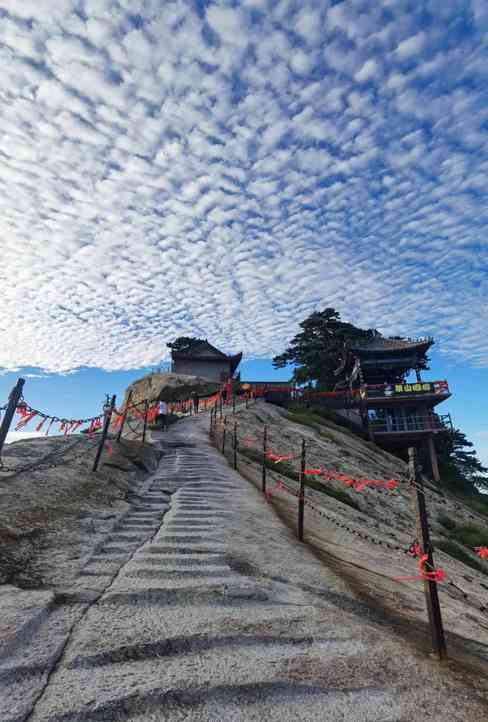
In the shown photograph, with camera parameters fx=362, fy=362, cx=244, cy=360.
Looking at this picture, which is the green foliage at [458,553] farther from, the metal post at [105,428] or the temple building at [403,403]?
the temple building at [403,403]

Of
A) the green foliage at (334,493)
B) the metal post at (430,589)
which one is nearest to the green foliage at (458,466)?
the green foliage at (334,493)

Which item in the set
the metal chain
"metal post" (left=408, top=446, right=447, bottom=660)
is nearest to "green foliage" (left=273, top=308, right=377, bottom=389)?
the metal chain

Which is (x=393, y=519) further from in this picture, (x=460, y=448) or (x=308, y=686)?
(x=460, y=448)

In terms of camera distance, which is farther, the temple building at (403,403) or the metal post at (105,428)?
the temple building at (403,403)

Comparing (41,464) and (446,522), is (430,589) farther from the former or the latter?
(446,522)

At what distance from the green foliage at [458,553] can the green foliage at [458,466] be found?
18.1m

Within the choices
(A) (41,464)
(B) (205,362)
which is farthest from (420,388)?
(A) (41,464)

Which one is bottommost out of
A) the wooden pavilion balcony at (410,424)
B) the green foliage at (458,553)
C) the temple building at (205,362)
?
the green foliage at (458,553)

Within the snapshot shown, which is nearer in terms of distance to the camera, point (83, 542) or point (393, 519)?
point (83, 542)

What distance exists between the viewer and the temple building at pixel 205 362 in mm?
43031

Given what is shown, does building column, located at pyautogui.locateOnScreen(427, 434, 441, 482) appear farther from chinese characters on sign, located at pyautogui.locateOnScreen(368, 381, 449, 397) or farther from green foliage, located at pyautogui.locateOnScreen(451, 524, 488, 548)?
green foliage, located at pyautogui.locateOnScreen(451, 524, 488, 548)

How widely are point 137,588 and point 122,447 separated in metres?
7.80

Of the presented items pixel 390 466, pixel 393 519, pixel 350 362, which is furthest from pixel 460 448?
pixel 393 519

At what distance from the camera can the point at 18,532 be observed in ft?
14.2
